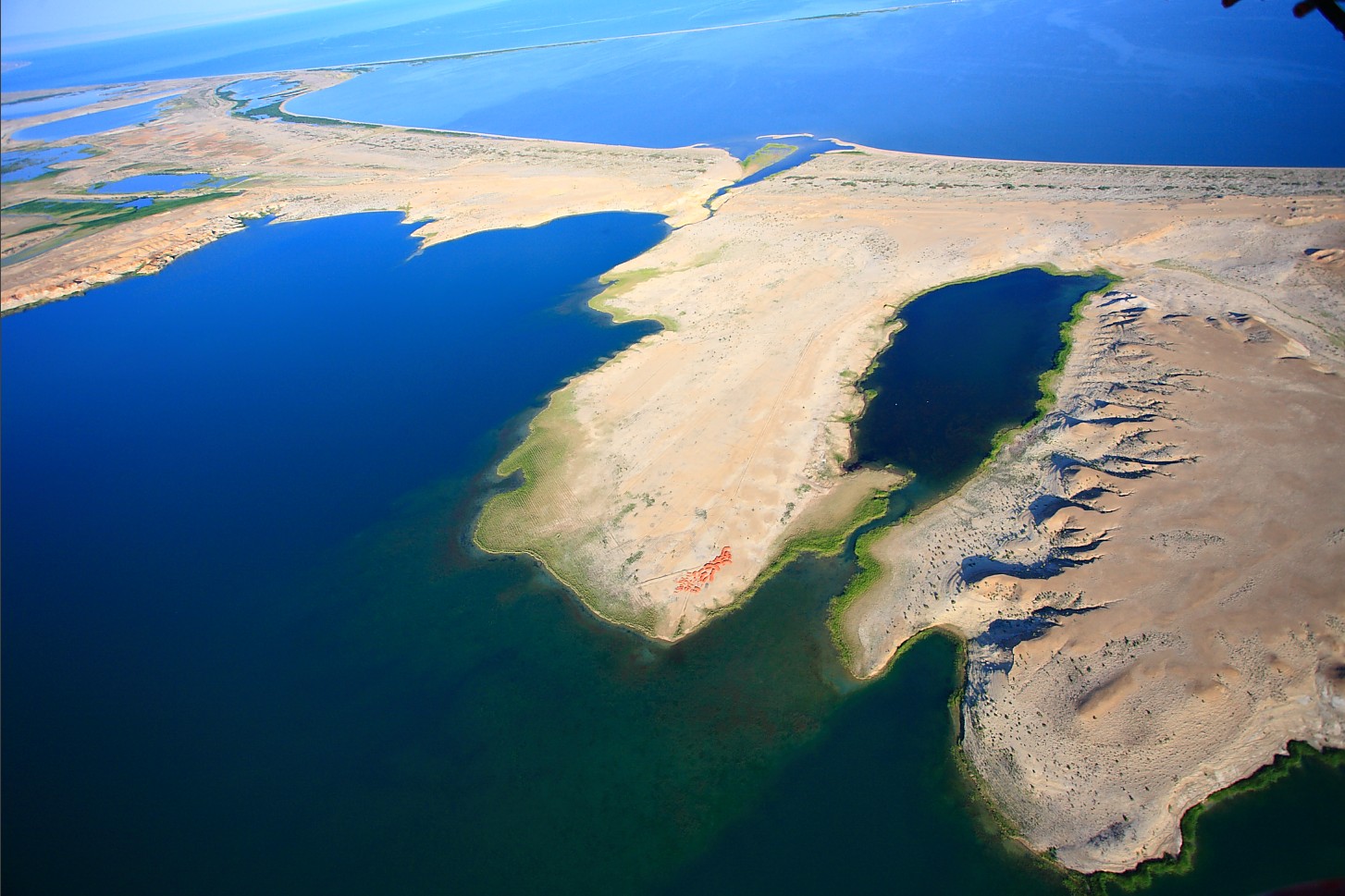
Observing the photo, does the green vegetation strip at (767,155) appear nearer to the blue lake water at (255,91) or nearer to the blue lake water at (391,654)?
the blue lake water at (391,654)

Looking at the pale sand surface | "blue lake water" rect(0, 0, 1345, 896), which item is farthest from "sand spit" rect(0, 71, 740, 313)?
the pale sand surface

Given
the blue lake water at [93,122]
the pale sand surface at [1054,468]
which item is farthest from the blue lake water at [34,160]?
the pale sand surface at [1054,468]

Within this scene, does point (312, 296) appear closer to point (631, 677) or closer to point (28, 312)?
point (28, 312)

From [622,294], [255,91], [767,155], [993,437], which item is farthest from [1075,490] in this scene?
[255,91]

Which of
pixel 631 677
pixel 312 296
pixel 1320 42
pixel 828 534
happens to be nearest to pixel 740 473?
pixel 828 534

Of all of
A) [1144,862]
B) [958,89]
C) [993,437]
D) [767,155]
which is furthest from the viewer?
[958,89]

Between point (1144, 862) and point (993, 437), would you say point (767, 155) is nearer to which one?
point (993, 437)

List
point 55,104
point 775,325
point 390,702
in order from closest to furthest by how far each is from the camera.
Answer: point 390,702
point 775,325
point 55,104

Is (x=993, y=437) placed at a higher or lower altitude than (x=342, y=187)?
higher
